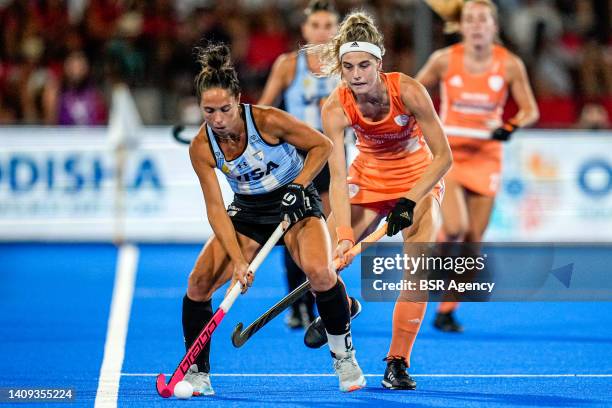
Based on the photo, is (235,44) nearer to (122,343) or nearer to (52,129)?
(52,129)

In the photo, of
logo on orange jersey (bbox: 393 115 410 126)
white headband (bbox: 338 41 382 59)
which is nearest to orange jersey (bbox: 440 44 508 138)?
logo on orange jersey (bbox: 393 115 410 126)

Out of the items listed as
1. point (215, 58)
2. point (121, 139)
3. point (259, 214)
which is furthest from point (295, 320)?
point (121, 139)

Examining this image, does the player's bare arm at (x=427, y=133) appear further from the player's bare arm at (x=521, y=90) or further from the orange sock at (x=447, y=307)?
the player's bare arm at (x=521, y=90)

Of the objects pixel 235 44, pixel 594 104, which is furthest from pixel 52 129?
pixel 594 104

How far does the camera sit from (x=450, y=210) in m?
7.78

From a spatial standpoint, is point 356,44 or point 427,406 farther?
point 356,44

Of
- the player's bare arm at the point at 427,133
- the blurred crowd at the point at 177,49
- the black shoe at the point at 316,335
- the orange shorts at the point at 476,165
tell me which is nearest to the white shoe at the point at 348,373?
the black shoe at the point at 316,335

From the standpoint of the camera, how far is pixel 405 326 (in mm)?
6031

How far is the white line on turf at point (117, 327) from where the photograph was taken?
588 centimetres

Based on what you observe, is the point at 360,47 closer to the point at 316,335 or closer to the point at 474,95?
the point at 316,335

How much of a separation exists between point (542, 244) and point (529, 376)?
5489 mm

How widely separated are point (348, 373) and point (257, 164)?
1.12m

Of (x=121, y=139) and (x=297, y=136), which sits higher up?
(x=297, y=136)

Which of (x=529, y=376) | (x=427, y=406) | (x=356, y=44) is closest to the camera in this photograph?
(x=427, y=406)
